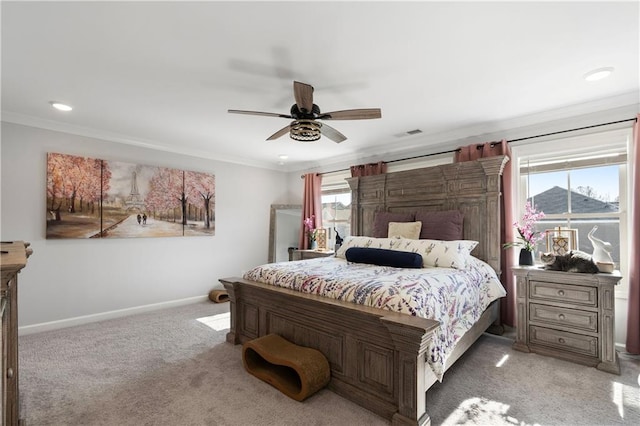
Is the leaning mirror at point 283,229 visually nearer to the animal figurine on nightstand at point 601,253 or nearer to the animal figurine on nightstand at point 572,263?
the animal figurine on nightstand at point 572,263

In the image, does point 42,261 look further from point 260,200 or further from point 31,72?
point 260,200

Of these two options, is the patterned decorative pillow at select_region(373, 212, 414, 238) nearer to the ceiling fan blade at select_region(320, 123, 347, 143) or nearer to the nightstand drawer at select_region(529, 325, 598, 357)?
the ceiling fan blade at select_region(320, 123, 347, 143)

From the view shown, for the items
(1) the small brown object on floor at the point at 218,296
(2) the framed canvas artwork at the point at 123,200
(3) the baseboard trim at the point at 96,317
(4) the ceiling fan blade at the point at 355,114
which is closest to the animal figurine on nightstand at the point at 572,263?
(4) the ceiling fan blade at the point at 355,114

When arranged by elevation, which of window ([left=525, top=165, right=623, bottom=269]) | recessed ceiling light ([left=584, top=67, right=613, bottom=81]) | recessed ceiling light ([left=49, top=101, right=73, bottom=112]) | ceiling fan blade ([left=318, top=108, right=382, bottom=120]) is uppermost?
recessed ceiling light ([left=584, top=67, right=613, bottom=81])

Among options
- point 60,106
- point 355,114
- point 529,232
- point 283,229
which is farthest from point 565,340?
point 60,106

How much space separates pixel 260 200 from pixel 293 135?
3.16 metres

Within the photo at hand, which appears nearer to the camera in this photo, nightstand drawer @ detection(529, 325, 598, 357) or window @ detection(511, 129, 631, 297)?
nightstand drawer @ detection(529, 325, 598, 357)

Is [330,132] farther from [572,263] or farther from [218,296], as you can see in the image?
[218,296]

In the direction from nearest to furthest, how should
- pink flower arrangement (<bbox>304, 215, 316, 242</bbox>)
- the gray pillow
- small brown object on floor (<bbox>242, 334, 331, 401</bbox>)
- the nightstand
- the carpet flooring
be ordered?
the carpet flooring < small brown object on floor (<bbox>242, 334, 331, 401</bbox>) < the gray pillow < the nightstand < pink flower arrangement (<bbox>304, 215, 316, 242</bbox>)

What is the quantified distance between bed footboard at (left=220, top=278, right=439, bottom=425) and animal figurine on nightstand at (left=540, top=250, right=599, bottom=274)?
1904mm

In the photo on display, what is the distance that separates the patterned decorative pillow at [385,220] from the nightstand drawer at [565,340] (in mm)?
1767

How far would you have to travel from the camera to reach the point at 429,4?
66.7 inches

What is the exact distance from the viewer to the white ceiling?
5.83 feet

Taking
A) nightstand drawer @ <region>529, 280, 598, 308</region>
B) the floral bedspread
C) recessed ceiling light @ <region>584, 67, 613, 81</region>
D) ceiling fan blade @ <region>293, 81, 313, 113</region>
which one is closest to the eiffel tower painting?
the floral bedspread
